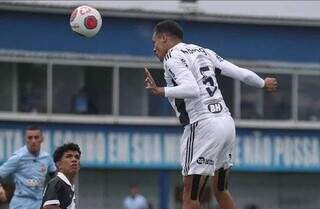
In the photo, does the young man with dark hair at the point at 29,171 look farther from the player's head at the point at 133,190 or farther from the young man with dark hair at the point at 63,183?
the player's head at the point at 133,190

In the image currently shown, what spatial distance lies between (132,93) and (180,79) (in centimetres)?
1931

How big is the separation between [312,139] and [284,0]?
151 inches

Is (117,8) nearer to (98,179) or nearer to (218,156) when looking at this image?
(98,179)

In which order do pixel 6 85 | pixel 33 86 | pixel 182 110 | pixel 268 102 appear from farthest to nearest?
pixel 268 102, pixel 33 86, pixel 6 85, pixel 182 110

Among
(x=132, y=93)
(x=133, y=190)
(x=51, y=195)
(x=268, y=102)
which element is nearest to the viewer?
(x=51, y=195)

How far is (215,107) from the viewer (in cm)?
1259

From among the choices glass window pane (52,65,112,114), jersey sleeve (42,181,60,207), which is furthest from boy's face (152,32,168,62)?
glass window pane (52,65,112,114)

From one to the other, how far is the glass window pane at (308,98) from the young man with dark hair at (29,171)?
16.7 m

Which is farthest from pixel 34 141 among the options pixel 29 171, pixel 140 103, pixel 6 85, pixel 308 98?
pixel 308 98

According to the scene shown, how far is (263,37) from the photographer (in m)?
32.7

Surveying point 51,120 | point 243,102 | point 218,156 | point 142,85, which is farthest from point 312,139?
point 218,156

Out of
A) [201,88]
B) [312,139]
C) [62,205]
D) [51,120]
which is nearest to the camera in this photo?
[62,205]

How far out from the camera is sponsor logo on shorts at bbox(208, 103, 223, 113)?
1254 cm

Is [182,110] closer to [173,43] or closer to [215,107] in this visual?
[215,107]
